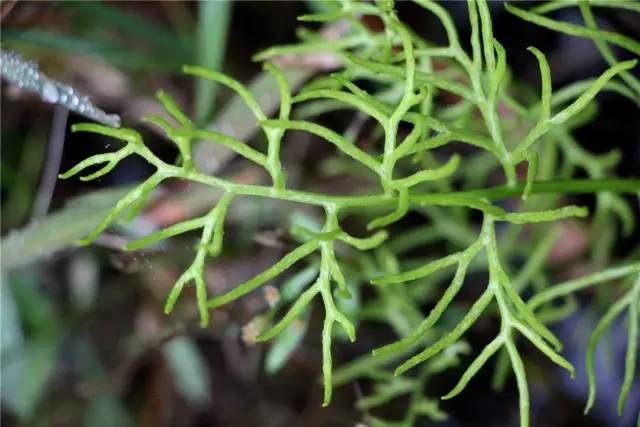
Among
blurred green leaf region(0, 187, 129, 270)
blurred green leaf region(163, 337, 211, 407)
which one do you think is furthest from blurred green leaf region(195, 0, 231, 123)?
blurred green leaf region(163, 337, 211, 407)

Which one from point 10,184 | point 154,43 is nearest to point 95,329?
point 10,184

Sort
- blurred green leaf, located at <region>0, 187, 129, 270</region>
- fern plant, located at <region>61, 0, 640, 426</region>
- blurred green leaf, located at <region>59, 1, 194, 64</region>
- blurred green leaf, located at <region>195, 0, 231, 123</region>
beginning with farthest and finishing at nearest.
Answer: blurred green leaf, located at <region>59, 1, 194, 64</region>
blurred green leaf, located at <region>195, 0, 231, 123</region>
blurred green leaf, located at <region>0, 187, 129, 270</region>
fern plant, located at <region>61, 0, 640, 426</region>

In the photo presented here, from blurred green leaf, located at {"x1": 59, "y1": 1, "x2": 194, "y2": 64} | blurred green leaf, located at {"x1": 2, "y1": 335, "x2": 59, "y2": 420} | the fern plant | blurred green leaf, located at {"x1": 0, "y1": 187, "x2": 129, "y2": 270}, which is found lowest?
blurred green leaf, located at {"x1": 2, "y1": 335, "x2": 59, "y2": 420}

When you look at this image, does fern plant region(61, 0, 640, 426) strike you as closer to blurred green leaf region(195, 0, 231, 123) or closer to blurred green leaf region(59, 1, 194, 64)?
blurred green leaf region(195, 0, 231, 123)

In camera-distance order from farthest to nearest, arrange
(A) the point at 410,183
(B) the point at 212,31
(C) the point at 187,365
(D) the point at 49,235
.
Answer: (C) the point at 187,365
(B) the point at 212,31
(D) the point at 49,235
(A) the point at 410,183

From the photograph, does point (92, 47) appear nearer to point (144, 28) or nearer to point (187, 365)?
point (144, 28)


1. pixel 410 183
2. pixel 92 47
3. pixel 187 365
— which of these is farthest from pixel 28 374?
pixel 410 183

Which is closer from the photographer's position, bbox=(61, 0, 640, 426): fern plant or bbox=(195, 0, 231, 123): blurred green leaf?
bbox=(61, 0, 640, 426): fern plant

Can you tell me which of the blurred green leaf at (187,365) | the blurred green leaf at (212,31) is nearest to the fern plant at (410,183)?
the blurred green leaf at (212,31)

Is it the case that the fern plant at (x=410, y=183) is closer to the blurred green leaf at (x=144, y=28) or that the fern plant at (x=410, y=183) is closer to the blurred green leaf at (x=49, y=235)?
the blurred green leaf at (x=49, y=235)
